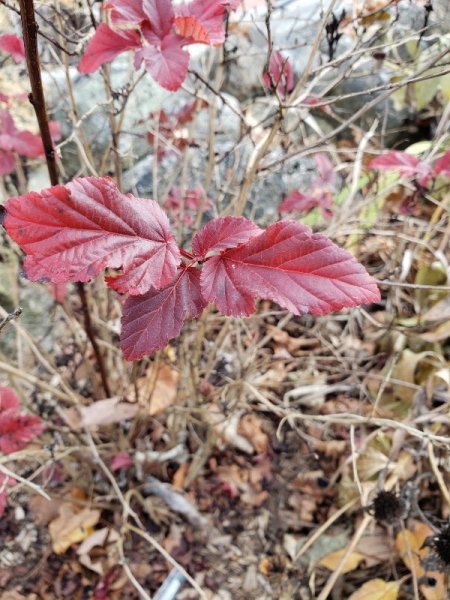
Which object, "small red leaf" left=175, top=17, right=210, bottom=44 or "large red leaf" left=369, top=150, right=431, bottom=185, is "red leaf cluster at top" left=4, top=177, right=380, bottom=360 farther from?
"large red leaf" left=369, top=150, right=431, bottom=185

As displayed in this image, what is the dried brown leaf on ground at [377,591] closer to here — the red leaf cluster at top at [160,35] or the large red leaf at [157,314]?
the large red leaf at [157,314]

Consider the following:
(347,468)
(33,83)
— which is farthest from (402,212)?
(33,83)

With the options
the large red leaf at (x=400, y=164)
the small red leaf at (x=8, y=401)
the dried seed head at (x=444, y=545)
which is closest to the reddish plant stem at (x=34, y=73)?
the small red leaf at (x=8, y=401)

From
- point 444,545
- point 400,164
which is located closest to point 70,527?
point 444,545

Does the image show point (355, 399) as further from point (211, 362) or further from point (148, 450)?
point (148, 450)

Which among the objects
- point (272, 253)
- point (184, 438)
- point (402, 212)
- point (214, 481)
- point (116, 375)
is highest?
point (272, 253)

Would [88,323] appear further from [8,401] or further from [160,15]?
[160,15]

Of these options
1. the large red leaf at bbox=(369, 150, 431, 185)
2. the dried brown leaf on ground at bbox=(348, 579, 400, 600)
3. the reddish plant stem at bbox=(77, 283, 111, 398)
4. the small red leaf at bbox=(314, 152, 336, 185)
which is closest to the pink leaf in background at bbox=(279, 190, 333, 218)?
the small red leaf at bbox=(314, 152, 336, 185)
